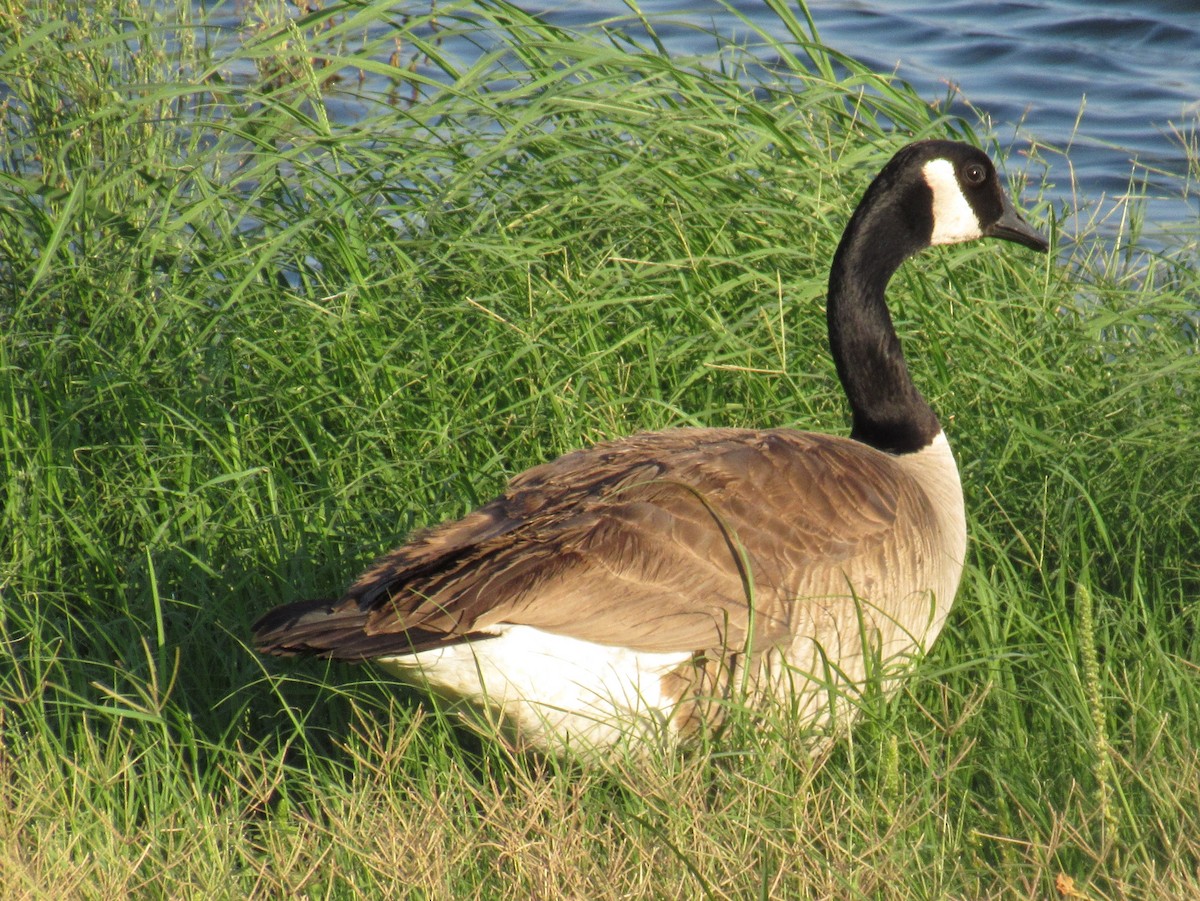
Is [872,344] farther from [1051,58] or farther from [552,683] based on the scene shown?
[1051,58]

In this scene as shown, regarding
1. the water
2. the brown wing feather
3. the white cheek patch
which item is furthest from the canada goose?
the water

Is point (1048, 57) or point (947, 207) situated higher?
point (947, 207)

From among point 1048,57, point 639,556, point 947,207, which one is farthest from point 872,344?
point 1048,57

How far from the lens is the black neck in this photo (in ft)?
12.6

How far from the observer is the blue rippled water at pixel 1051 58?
9.03 meters

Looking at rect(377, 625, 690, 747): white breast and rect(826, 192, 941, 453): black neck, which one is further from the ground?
rect(826, 192, 941, 453): black neck

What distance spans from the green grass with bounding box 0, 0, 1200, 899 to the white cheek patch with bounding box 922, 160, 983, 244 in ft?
1.11

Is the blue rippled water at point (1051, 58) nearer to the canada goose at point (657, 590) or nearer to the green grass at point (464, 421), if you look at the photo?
the green grass at point (464, 421)

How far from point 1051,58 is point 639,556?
8740mm

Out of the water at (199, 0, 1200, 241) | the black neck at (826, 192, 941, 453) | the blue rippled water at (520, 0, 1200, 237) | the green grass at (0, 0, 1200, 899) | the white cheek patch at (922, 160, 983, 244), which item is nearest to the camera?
the green grass at (0, 0, 1200, 899)

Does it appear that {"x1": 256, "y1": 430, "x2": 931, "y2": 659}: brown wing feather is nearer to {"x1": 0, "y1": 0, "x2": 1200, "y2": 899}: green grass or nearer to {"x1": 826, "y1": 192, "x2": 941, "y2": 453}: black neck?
{"x1": 0, "y1": 0, "x2": 1200, "y2": 899}: green grass

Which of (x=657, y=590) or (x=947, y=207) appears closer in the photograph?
(x=657, y=590)

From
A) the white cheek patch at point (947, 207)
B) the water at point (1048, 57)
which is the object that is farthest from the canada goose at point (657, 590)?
the water at point (1048, 57)

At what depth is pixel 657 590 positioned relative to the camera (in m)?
3.11
